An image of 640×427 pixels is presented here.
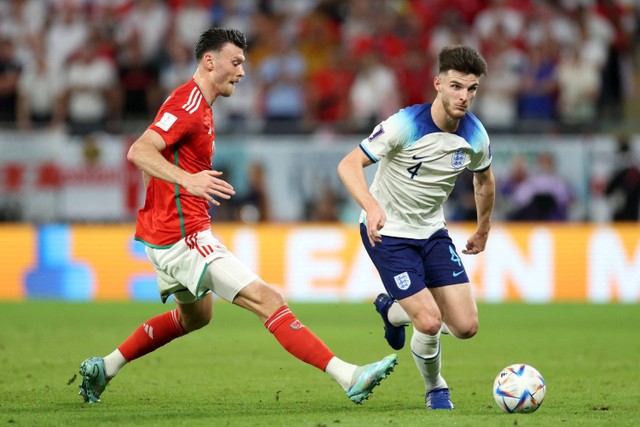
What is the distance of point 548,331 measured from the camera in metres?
12.5

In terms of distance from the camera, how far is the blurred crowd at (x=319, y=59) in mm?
16875

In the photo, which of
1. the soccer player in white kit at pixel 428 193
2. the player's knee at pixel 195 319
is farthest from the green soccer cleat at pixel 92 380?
the soccer player in white kit at pixel 428 193

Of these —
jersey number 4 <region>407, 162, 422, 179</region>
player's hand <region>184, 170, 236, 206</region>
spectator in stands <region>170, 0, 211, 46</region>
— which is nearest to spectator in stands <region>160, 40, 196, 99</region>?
spectator in stands <region>170, 0, 211, 46</region>

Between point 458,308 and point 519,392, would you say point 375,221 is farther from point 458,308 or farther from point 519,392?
point 519,392

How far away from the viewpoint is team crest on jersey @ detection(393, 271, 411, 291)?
7093 millimetres

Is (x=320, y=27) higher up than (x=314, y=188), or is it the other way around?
(x=320, y=27)

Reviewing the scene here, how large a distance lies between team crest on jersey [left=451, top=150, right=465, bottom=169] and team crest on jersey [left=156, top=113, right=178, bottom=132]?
181cm

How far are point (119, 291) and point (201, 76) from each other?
31.0ft

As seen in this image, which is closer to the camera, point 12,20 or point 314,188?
point 314,188

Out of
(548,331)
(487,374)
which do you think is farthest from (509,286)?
(487,374)

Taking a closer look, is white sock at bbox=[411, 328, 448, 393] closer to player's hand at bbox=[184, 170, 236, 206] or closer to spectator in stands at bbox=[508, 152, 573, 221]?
player's hand at bbox=[184, 170, 236, 206]

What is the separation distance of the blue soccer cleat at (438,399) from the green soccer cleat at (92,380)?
2.15m

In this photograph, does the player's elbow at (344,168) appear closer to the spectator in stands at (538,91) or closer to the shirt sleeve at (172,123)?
the shirt sleeve at (172,123)

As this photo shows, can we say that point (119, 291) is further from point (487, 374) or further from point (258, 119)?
point (487, 374)
